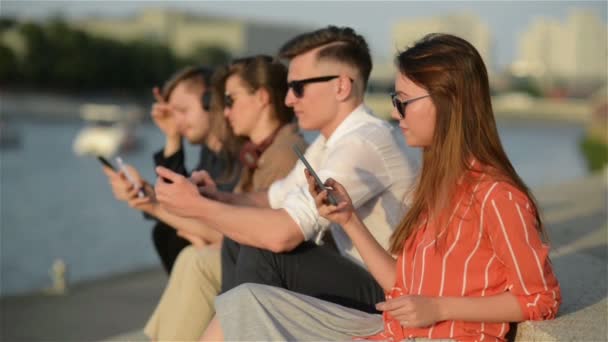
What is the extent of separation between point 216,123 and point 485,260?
8.27 feet

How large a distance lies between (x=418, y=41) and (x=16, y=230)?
2001 cm

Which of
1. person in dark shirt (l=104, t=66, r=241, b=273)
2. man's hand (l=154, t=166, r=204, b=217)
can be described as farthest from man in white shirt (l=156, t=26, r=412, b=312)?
person in dark shirt (l=104, t=66, r=241, b=273)

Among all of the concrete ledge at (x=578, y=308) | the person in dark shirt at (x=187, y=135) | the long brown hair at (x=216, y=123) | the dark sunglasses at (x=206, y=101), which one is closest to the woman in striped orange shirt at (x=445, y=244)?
the concrete ledge at (x=578, y=308)

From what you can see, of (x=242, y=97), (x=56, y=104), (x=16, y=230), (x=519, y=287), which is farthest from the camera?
(x=56, y=104)

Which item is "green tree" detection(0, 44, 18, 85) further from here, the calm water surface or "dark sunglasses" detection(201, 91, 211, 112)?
"dark sunglasses" detection(201, 91, 211, 112)

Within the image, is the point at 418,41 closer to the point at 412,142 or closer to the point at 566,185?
the point at 412,142

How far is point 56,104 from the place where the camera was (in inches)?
2547

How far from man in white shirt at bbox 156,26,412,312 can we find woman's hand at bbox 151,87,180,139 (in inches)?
50.5

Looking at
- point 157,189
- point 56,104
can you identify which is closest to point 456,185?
point 157,189

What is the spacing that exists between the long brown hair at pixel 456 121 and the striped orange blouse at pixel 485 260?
0.05 meters

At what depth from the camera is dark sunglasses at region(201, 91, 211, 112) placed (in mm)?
4715

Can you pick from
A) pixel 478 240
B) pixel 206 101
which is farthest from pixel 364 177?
pixel 206 101

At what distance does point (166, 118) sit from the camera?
4.82m

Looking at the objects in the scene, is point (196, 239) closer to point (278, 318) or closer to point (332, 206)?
point (278, 318)
